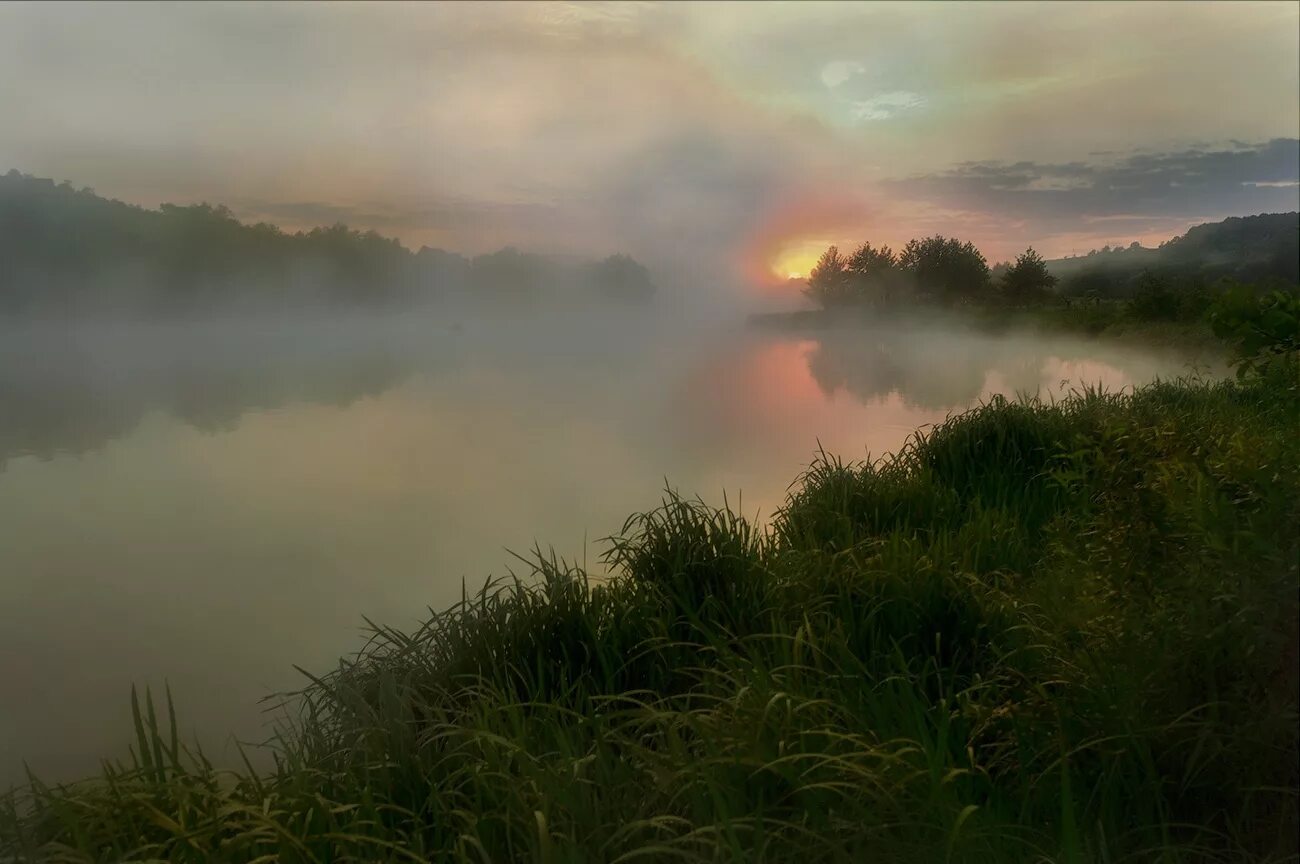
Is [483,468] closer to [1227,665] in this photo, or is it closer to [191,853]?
[191,853]

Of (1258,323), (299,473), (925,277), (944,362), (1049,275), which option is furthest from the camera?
(944,362)

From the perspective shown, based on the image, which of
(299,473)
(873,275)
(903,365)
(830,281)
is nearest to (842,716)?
(299,473)

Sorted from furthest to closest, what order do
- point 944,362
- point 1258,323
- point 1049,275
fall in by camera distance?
point 944,362 → point 1049,275 → point 1258,323

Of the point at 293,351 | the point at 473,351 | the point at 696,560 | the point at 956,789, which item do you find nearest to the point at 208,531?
the point at 696,560

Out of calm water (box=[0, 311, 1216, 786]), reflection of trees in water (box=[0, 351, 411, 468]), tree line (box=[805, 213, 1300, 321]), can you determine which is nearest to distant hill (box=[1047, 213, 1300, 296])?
tree line (box=[805, 213, 1300, 321])

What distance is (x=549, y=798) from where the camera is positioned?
5.31 ft

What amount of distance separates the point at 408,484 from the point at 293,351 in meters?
2.93

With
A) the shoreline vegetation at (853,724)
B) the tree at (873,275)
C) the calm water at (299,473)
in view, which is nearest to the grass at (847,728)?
the shoreline vegetation at (853,724)

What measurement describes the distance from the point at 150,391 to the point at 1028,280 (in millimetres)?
7430

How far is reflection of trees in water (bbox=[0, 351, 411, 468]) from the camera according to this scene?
4.20 m

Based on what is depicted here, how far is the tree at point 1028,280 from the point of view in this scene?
7.22 meters

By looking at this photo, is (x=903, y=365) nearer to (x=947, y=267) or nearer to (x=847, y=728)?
(x=947, y=267)

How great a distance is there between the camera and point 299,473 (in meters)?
5.54

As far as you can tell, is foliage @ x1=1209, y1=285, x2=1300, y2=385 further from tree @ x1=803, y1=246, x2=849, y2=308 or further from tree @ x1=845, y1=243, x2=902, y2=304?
tree @ x1=845, y1=243, x2=902, y2=304
